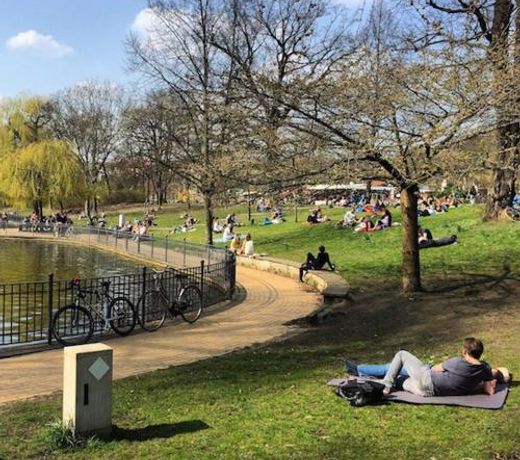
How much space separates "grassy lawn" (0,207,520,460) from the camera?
5.20 m

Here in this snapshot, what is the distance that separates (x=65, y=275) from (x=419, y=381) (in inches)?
719

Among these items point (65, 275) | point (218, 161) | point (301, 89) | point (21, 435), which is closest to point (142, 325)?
point (218, 161)

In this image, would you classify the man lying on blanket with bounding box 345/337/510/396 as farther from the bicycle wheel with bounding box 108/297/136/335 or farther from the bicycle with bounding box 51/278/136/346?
the bicycle wheel with bounding box 108/297/136/335

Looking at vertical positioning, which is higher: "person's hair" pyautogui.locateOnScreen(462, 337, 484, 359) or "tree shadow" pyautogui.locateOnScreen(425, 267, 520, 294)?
"tree shadow" pyautogui.locateOnScreen(425, 267, 520, 294)

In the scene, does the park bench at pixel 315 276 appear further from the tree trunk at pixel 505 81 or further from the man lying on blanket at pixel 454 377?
the man lying on blanket at pixel 454 377

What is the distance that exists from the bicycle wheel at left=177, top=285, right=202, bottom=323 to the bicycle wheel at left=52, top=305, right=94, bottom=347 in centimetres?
244

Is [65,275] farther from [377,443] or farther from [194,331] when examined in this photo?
[377,443]

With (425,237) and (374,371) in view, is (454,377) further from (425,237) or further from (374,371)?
(425,237)

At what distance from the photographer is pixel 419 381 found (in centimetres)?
661

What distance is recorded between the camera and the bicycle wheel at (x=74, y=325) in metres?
10.8

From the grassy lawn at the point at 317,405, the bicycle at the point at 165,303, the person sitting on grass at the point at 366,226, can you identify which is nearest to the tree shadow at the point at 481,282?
the grassy lawn at the point at 317,405

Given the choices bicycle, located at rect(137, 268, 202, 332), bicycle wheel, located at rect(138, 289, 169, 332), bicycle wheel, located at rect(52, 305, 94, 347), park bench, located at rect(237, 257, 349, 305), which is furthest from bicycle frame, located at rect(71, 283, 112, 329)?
park bench, located at rect(237, 257, 349, 305)

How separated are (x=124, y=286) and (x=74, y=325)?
3.13 m

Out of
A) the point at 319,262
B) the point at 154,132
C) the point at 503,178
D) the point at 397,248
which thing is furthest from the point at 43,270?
the point at 154,132
